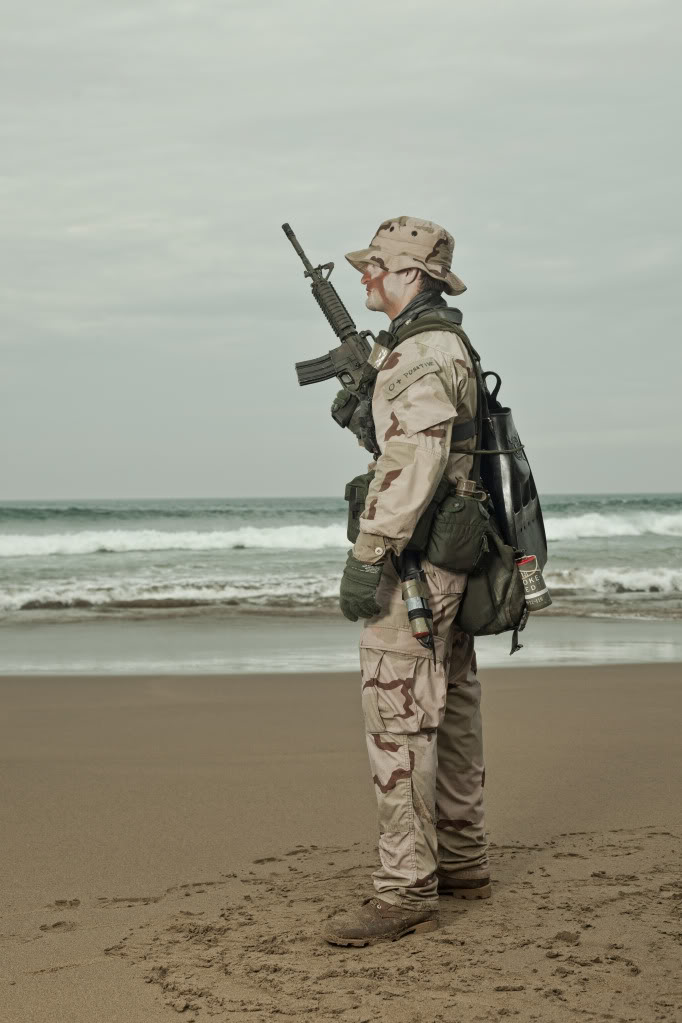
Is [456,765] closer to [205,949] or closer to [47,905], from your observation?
[205,949]

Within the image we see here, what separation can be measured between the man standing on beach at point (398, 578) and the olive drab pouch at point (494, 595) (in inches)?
2.1

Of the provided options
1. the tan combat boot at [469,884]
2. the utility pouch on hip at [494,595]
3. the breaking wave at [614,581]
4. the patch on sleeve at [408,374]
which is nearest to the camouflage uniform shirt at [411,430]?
the patch on sleeve at [408,374]

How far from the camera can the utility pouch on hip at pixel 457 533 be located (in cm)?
329

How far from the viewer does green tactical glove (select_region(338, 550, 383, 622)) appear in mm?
3227

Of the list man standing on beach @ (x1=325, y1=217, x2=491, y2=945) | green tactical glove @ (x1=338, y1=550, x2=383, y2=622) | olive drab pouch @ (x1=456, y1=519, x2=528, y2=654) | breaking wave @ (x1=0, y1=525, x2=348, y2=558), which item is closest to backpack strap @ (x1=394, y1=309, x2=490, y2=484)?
man standing on beach @ (x1=325, y1=217, x2=491, y2=945)

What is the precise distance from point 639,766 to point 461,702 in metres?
2.34

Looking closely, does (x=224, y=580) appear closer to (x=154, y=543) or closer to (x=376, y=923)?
(x=154, y=543)

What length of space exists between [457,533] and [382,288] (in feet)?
2.80

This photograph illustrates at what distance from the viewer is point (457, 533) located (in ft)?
10.8

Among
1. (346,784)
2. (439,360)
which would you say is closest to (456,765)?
(439,360)

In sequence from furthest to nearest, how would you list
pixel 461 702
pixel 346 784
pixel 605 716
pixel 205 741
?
pixel 605 716
pixel 205 741
pixel 346 784
pixel 461 702

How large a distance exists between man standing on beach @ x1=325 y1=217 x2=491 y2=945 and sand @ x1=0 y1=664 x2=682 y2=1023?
0.56 ft

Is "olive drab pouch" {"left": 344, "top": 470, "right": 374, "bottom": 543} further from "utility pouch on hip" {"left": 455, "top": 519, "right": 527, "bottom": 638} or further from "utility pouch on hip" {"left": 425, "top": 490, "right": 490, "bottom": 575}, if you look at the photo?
"utility pouch on hip" {"left": 455, "top": 519, "right": 527, "bottom": 638}

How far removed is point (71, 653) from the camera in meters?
9.95
